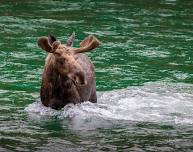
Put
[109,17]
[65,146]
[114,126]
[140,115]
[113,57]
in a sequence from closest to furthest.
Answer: [65,146], [114,126], [140,115], [113,57], [109,17]

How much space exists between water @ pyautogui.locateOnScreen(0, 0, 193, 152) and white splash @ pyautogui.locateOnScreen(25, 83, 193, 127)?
0.6 inches

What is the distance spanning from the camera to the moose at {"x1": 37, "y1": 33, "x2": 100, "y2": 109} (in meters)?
11.3

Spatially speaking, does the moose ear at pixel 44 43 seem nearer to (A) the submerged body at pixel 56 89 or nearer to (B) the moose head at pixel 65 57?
(B) the moose head at pixel 65 57

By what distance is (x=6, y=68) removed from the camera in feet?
51.9

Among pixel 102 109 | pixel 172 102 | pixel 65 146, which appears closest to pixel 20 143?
pixel 65 146

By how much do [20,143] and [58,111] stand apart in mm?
2045

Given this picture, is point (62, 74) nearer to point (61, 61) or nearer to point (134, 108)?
point (61, 61)

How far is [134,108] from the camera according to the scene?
12.6m

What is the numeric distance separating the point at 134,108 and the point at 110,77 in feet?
9.98

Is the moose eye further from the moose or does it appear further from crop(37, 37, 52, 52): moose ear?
crop(37, 37, 52, 52): moose ear

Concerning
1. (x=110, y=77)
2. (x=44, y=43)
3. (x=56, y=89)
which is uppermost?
(x=44, y=43)

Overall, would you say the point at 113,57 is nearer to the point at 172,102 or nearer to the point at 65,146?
the point at 172,102

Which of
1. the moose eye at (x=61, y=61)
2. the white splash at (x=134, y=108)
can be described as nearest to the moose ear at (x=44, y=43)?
the moose eye at (x=61, y=61)

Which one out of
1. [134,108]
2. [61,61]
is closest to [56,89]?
[61,61]
